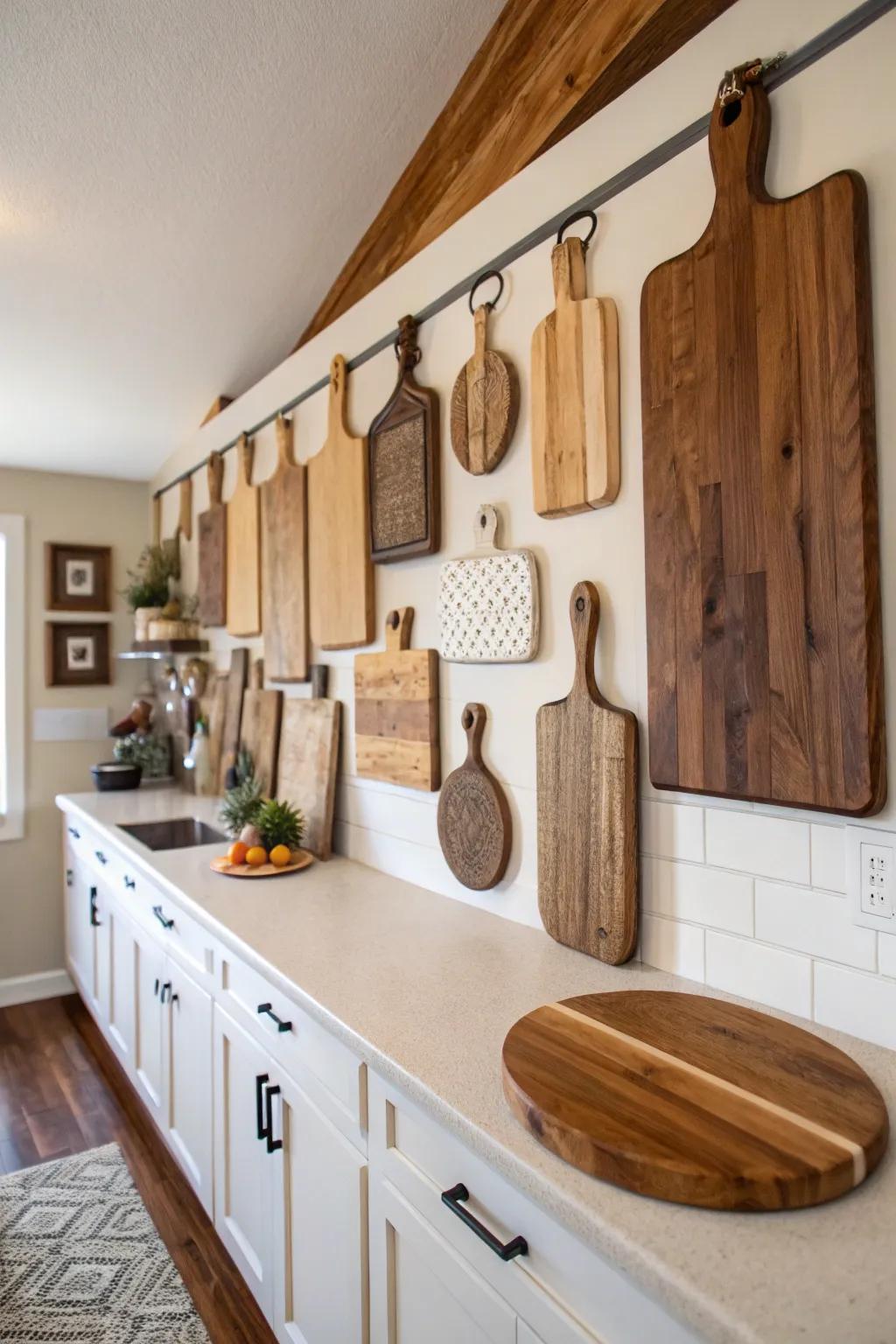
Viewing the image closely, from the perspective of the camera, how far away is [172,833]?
2816 millimetres

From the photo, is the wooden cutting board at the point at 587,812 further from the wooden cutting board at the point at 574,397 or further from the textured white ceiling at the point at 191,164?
the textured white ceiling at the point at 191,164

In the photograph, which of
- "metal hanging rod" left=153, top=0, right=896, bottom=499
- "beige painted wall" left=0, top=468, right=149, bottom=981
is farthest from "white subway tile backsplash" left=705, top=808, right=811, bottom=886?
"beige painted wall" left=0, top=468, right=149, bottom=981

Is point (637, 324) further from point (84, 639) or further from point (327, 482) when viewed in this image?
point (84, 639)

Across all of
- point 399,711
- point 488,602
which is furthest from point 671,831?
point 399,711

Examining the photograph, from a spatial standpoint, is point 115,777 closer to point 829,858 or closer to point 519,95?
point 519,95

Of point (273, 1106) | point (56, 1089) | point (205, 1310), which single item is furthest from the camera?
point (56, 1089)

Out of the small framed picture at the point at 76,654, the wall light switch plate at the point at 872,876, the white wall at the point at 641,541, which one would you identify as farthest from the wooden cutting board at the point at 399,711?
the small framed picture at the point at 76,654

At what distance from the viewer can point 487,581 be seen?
1677 millimetres

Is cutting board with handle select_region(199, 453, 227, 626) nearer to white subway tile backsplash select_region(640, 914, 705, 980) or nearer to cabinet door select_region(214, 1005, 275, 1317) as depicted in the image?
cabinet door select_region(214, 1005, 275, 1317)

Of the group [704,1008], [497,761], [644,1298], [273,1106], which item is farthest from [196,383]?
[644,1298]

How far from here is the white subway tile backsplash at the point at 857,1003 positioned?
1061 millimetres

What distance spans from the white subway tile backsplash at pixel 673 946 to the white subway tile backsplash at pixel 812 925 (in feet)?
0.39

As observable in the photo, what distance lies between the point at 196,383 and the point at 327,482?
1159 millimetres

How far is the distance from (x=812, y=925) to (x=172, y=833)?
7.23 feet
